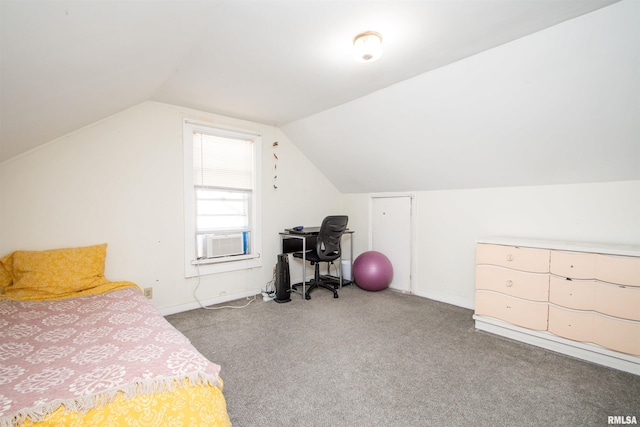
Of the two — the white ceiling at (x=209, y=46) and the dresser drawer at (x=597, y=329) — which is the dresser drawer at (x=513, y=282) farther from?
the white ceiling at (x=209, y=46)

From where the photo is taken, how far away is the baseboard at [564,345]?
1.99 m

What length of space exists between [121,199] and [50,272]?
0.83m

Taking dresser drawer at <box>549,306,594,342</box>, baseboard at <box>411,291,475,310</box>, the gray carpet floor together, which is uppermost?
dresser drawer at <box>549,306,594,342</box>

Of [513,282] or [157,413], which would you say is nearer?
[157,413]

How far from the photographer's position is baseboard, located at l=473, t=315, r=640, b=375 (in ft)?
6.51

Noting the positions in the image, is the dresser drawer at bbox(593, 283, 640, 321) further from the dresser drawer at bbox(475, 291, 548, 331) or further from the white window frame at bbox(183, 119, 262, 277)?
the white window frame at bbox(183, 119, 262, 277)

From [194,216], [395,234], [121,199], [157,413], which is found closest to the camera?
[157,413]

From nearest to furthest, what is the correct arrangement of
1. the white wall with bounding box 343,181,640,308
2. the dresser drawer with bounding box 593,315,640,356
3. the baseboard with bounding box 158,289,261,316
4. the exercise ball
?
the dresser drawer with bounding box 593,315,640,356
the white wall with bounding box 343,181,640,308
the baseboard with bounding box 158,289,261,316
the exercise ball

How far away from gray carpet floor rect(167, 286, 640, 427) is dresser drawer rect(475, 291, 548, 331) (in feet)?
0.62

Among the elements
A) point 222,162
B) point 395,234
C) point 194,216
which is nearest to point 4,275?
point 194,216

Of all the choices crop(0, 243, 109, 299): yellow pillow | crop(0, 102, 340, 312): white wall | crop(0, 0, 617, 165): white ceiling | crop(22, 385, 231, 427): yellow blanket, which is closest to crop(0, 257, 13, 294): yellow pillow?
crop(0, 243, 109, 299): yellow pillow

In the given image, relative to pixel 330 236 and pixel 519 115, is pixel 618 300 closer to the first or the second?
pixel 519 115

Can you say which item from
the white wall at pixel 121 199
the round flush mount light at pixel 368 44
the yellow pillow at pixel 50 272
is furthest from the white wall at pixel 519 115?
the yellow pillow at pixel 50 272

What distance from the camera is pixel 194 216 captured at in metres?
3.19
